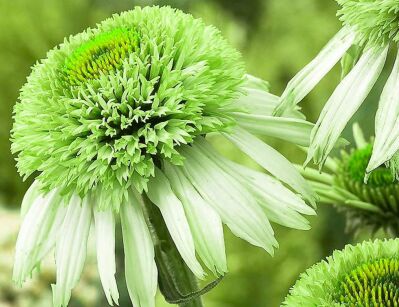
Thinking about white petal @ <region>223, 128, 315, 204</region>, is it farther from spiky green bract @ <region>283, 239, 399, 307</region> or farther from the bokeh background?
the bokeh background

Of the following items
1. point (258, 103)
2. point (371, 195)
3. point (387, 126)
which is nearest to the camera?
point (387, 126)

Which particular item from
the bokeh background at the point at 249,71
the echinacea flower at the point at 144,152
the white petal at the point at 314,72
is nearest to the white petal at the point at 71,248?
the echinacea flower at the point at 144,152

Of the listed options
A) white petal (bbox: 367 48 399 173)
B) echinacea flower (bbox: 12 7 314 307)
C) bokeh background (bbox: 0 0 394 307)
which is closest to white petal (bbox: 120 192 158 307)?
echinacea flower (bbox: 12 7 314 307)

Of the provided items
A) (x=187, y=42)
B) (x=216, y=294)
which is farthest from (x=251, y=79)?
(x=216, y=294)

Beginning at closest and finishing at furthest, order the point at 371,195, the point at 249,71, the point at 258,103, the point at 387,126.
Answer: the point at 387,126
the point at 258,103
the point at 371,195
the point at 249,71

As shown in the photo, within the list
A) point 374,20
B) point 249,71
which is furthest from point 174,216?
point 249,71

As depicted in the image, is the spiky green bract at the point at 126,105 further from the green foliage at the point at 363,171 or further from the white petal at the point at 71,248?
the green foliage at the point at 363,171

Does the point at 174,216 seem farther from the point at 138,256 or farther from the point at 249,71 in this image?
the point at 249,71
